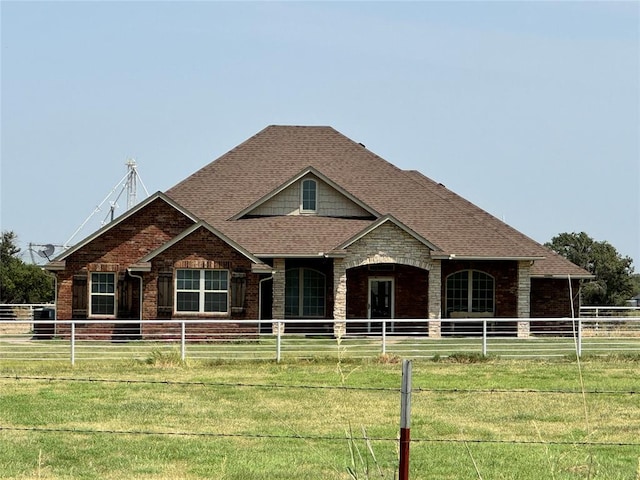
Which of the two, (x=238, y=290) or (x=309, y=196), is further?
(x=309, y=196)

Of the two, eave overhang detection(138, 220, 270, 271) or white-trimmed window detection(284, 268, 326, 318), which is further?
white-trimmed window detection(284, 268, 326, 318)

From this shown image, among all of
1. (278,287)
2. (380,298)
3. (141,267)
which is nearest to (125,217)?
(141,267)

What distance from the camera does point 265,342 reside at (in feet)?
116

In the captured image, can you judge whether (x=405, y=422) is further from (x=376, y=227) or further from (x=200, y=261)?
(x=376, y=227)

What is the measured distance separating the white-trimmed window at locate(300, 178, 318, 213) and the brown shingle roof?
→ 458mm

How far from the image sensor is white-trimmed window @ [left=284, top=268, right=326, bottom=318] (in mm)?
40375

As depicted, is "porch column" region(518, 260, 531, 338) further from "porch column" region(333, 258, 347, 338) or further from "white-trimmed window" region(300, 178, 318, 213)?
"white-trimmed window" region(300, 178, 318, 213)

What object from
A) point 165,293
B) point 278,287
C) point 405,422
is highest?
point 278,287

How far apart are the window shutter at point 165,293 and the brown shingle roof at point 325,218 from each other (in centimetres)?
295

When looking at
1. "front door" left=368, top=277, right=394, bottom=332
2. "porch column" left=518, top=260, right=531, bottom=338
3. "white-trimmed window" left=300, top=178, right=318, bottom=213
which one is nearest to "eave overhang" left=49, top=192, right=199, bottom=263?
"white-trimmed window" left=300, top=178, right=318, bottom=213

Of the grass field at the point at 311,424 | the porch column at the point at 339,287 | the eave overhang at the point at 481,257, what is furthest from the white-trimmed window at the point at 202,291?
the grass field at the point at 311,424

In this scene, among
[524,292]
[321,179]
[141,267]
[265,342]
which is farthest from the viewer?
[321,179]

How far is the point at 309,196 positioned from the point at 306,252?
3.29 metres

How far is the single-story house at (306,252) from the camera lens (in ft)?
122
